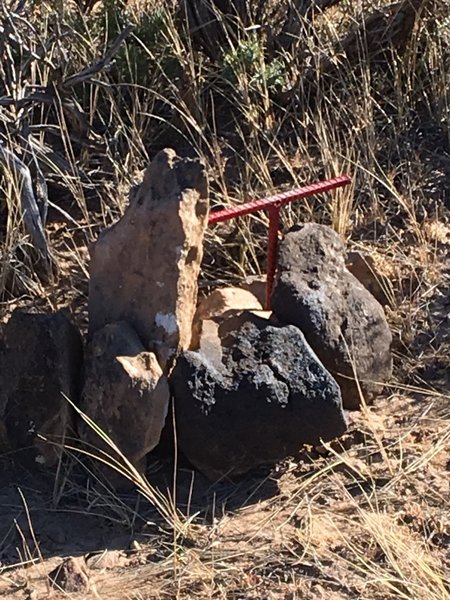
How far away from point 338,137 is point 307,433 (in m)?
1.80

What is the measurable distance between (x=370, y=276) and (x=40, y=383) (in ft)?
4.20

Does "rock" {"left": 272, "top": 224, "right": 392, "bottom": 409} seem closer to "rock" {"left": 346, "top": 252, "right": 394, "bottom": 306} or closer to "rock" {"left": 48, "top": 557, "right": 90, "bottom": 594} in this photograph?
"rock" {"left": 346, "top": 252, "right": 394, "bottom": 306}

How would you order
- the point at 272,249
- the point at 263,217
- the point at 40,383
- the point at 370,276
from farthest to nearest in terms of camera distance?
the point at 263,217, the point at 370,276, the point at 272,249, the point at 40,383

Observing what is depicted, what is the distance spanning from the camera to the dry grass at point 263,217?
3.07 meters

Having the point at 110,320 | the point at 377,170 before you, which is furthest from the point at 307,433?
the point at 377,170

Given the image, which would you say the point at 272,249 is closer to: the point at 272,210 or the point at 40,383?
the point at 272,210

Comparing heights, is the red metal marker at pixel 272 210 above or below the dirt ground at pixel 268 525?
above

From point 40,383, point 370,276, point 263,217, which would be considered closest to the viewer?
point 40,383

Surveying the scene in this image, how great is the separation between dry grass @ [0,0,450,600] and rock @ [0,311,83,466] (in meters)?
0.14

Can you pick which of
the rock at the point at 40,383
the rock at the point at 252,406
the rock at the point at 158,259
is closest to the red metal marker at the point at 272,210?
the rock at the point at 158,259

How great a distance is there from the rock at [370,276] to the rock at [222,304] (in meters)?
0.39

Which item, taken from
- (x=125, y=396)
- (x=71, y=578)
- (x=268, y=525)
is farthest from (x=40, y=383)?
(x=268, y=525)

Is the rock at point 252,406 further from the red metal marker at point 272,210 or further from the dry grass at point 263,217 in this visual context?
the red metal marker at point 272,210

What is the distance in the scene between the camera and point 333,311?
11.7ft
